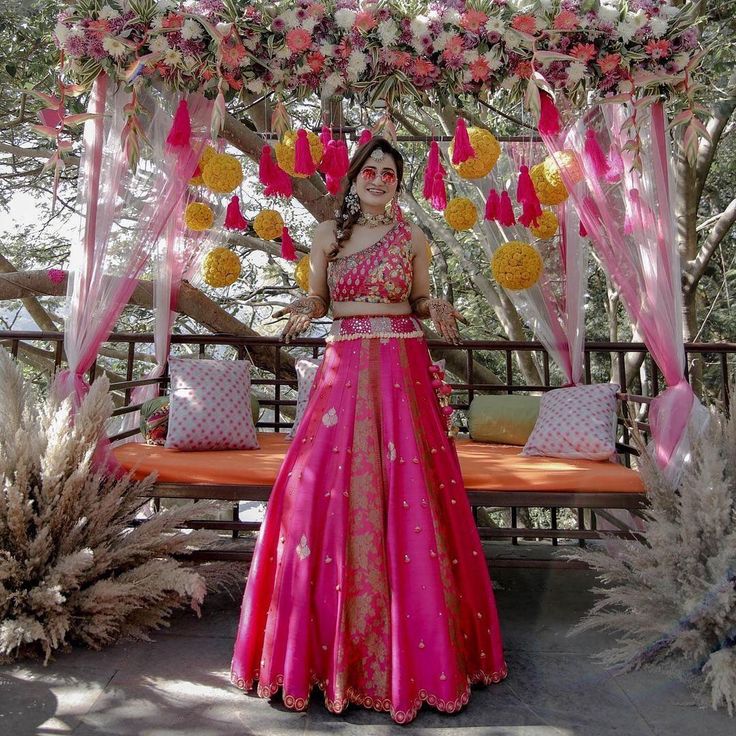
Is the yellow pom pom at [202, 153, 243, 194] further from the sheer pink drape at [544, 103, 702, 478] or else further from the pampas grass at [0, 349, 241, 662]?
the sheer pink drape at [544, 103, 702, 478]

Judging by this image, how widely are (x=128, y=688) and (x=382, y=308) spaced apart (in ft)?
4.85

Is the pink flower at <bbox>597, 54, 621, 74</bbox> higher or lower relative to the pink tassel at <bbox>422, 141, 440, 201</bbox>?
higher

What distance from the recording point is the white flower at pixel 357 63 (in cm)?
268

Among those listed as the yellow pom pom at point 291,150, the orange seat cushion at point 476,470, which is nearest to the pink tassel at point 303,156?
the yellow pom pom at point 291,150

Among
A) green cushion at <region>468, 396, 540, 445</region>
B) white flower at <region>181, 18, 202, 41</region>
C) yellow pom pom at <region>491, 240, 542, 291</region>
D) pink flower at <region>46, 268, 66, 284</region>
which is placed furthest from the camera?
pink flower at <region>46, 268, 66, 284</region>

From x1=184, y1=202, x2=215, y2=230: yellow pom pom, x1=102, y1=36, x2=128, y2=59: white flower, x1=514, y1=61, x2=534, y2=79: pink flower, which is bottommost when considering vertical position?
x1=184, y1=202, x2=215, y2=230: yellow pom pom

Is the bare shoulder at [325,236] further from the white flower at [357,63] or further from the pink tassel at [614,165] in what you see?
the pink tassel at [614,165]

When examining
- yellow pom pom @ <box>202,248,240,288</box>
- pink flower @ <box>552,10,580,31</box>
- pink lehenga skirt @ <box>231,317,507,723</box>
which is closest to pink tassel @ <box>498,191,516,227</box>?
pink flower @ <box>552,10,580,31</box>

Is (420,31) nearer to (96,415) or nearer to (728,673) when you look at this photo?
(96,415)

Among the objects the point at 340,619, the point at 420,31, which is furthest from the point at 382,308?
the point at 420,31

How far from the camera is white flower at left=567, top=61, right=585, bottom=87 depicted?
266 cm

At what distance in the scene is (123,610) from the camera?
96.3 inches

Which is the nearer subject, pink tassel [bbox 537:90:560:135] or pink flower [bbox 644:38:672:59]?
pink flower [bbox 644:38:672:59]

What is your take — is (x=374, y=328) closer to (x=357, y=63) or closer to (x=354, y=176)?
(x=354, y=176)
